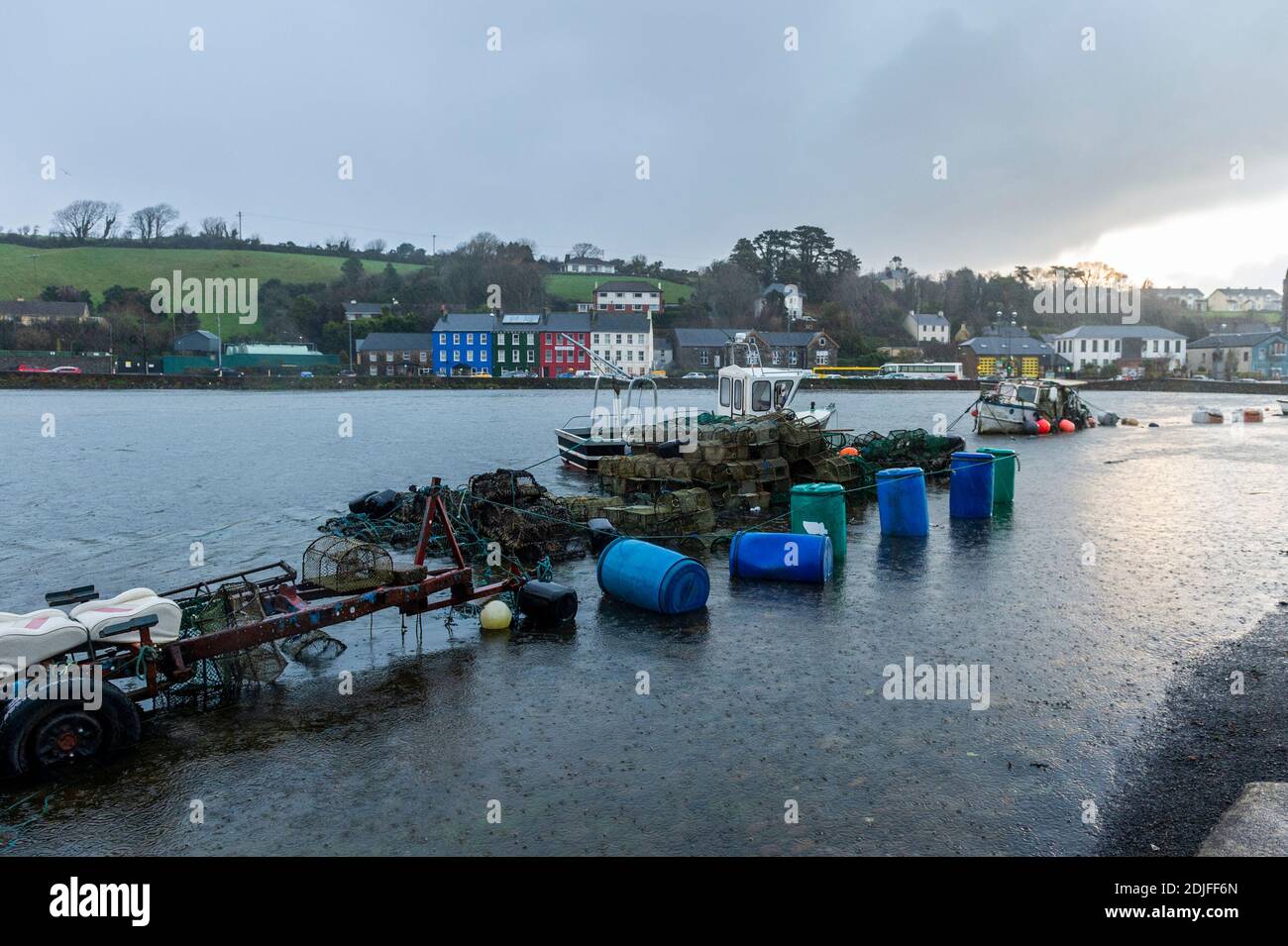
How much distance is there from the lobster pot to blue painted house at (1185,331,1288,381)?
12132 centimetres

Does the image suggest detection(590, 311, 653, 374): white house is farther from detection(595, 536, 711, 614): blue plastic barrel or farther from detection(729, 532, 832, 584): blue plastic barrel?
detection(595, 536, 711, 614): blue plastic barrel

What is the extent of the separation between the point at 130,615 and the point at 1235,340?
133218mm

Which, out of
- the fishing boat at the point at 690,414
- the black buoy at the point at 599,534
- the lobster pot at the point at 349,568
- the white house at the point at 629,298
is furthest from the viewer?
the white house at the point at 629,298

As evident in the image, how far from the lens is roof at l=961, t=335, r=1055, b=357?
4409 inches

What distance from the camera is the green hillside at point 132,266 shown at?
416 ft

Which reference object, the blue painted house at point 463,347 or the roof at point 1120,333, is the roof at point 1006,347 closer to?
the roof at point 1120,333

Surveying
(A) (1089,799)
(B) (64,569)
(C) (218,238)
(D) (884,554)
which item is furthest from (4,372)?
(A) (1089,799)

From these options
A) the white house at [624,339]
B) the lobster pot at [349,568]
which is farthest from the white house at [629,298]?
the lobster pot at [349,568]

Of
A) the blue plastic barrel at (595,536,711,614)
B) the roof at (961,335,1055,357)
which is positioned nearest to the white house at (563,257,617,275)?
the roof at (961,335,1055,357)

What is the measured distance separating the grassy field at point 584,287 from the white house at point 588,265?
25.0 feet

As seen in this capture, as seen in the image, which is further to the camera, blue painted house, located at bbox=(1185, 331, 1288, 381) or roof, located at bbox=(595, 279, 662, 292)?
roof, located at bbox=(595, 279, 662, 292)

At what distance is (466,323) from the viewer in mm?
107875
